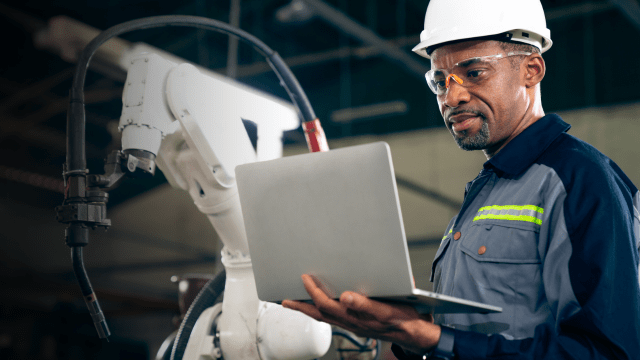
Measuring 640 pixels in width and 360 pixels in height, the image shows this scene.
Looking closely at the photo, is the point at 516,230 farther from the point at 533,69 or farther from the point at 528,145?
the point at 533,69

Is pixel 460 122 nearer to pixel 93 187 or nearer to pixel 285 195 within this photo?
pixel 285 195

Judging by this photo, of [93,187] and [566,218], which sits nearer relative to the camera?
[566,218]

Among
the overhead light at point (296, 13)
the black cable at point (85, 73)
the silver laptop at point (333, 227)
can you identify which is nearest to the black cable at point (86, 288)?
the black cable at point (85, 73)

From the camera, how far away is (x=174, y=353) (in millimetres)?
2166

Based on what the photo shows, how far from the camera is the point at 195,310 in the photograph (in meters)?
2.23

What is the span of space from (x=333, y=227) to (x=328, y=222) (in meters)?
0.02

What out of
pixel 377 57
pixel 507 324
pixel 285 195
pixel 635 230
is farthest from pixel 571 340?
pixel 377 57

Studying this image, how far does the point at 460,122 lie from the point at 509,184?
218 millimetres

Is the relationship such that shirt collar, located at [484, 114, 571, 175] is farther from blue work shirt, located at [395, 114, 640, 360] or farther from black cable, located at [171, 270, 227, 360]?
black cable, located at [171, 270, 227, 360]

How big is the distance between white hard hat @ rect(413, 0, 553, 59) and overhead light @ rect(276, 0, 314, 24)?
4.54 meters

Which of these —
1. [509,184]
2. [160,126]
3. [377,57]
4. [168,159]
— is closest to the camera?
[509,184]

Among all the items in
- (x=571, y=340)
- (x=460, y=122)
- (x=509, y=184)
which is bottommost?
(x=571, y=340)

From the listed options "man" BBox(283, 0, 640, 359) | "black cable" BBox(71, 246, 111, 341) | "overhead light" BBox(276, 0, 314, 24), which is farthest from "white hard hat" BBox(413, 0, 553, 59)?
"overhead light" BBox(276, 0, 314, 24)

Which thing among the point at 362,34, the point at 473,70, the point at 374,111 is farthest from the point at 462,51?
the point at 374,111
